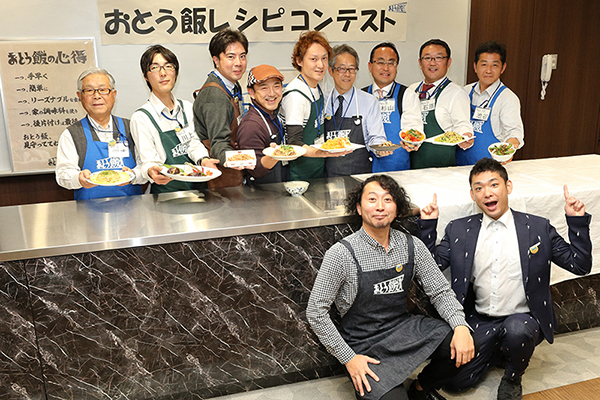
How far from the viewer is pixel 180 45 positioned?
3.92 m

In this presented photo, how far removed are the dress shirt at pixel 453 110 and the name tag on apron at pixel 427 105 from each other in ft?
0.12

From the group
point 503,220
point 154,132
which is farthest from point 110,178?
point 503,220

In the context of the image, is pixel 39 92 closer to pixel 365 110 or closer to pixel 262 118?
pixel 262 118

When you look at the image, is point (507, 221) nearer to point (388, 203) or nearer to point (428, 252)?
point (428, 252)

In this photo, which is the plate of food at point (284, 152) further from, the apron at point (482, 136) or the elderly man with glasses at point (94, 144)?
the apron at point (482, 136)

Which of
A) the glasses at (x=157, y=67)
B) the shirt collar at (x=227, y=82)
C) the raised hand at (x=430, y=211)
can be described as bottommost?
the raised hand at (x=430, y=211)

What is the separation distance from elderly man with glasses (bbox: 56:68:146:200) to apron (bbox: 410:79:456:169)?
1939 millimetres

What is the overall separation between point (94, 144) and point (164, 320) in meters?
1.12

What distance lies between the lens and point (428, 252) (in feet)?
7.48

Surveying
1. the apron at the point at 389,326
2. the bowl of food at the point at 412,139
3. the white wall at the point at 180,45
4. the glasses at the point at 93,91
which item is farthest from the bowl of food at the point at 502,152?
the glasses at the point at 93,91

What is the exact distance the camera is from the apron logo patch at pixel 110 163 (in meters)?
2.78

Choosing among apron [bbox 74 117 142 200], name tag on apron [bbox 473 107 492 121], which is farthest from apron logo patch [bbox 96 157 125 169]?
name tag on apron [bbox 473 107 492 121]

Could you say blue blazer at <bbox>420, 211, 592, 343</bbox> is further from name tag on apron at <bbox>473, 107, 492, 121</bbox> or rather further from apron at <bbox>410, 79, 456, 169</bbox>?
name tag on apron at <bbox>473, 107, 492, 121</bbox>

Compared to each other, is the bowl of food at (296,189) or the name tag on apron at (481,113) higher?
the name tag on apron at (481,113)
